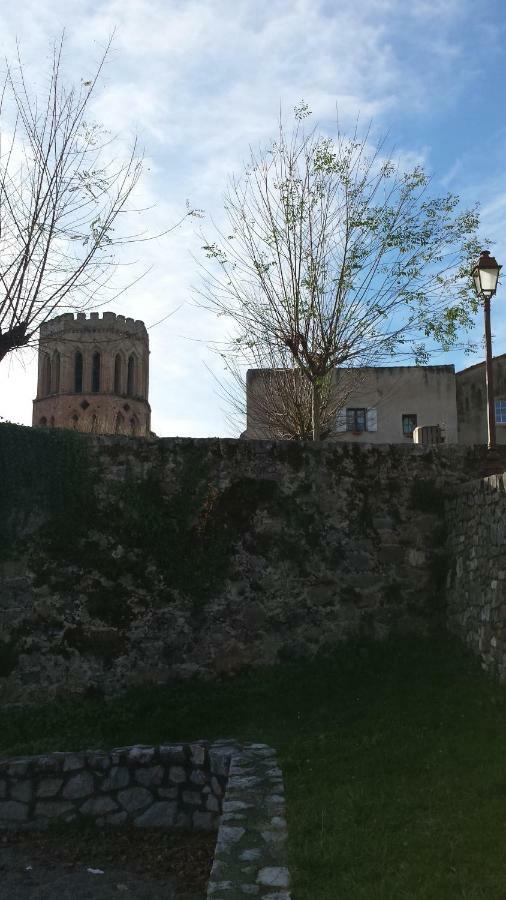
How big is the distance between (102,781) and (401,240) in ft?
33.2

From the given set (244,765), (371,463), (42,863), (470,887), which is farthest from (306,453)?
(470,887)

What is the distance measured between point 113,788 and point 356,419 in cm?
2008

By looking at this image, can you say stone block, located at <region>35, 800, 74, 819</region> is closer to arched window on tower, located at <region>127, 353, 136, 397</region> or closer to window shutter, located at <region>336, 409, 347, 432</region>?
window shutter, located at <region>336, 409, 347, 432</region>

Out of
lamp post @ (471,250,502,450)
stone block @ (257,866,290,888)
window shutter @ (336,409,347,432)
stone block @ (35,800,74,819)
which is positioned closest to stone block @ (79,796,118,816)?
stone block @ (35,800,74,819)

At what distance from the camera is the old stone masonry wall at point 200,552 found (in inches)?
337

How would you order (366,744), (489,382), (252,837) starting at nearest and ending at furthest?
(252,837) < (366,744) < (489,382)

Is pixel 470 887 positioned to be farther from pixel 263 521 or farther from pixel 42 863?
pixel 263 521

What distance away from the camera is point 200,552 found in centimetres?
898

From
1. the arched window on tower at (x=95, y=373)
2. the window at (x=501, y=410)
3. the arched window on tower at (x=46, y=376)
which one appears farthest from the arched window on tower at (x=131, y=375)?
the window at (x=501, y=410)

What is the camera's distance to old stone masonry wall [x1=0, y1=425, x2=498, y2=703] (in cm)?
856

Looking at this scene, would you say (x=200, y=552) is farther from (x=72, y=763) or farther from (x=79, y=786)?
(x=79, y=786)

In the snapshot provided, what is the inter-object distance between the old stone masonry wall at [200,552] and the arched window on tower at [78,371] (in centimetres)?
4794

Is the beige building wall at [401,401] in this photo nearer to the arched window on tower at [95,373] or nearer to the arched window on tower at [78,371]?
the arched window on tower at [95,373]

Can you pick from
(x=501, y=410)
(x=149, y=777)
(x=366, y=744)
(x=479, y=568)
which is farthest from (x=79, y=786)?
(x=501, y=410)
